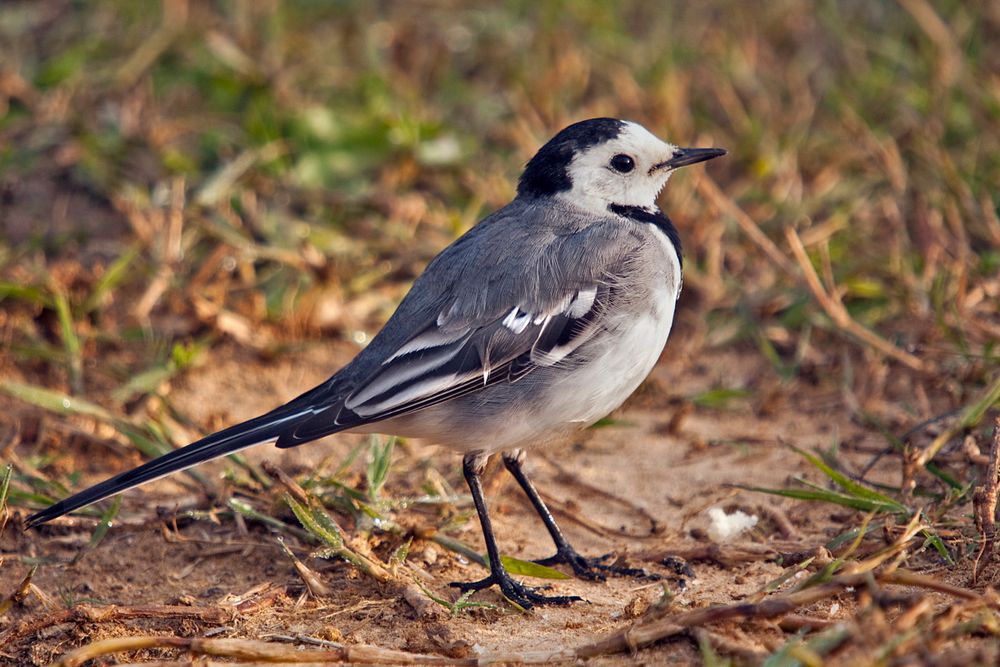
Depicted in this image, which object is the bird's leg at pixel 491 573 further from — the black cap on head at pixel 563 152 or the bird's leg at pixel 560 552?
the black cap on head at pixel 563 152

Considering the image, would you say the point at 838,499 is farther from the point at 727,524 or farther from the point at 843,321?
the point at 843,321

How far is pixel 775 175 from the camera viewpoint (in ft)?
23.6

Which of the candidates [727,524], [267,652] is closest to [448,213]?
[727,524]

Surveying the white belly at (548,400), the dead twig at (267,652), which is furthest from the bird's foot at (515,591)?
the dead twig at (267,652)

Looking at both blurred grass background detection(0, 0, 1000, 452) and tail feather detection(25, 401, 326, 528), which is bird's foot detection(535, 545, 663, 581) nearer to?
tail feather detection(25, 401, 326, 528)

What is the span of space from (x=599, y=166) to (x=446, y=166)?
7.56ft

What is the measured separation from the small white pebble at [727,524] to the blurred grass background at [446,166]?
3.44 feet

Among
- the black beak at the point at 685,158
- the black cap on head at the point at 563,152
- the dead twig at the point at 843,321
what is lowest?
the dead twig at the point at 843,321

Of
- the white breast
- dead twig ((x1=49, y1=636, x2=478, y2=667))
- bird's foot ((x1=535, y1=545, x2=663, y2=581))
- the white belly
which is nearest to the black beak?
the white breast

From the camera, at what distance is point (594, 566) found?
466 cm

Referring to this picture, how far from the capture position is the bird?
4.44 metres

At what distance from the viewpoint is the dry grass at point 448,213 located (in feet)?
15.5

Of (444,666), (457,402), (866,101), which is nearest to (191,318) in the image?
(457,402)

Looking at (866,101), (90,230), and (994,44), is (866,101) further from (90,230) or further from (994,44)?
(90,230)
